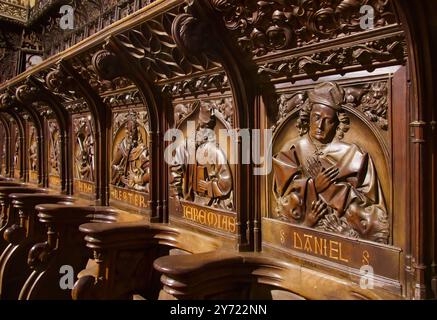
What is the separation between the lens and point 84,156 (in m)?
3.12

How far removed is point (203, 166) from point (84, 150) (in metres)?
1.50

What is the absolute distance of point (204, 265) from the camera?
59.6 inches

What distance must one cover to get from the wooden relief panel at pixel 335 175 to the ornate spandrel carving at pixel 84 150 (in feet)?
5.99

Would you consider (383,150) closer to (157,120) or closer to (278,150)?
(278,150)

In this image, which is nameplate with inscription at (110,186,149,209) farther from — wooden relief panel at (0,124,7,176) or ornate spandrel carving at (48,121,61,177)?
wooden relief panel at (0,124,7,176)

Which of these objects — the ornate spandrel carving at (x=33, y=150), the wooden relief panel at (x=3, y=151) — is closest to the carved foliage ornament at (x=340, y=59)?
the ornate spandrel carving at (x=33, y=150)

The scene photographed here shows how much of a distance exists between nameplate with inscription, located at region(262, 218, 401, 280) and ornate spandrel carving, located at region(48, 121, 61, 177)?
8.29 ft

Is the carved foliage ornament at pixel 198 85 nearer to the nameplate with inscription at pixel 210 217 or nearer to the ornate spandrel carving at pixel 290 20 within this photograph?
the ornate spandrel carving at pixel 290 20

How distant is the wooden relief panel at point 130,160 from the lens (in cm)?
247

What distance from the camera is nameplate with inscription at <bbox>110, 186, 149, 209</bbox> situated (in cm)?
249

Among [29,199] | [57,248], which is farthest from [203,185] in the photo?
[29,199]

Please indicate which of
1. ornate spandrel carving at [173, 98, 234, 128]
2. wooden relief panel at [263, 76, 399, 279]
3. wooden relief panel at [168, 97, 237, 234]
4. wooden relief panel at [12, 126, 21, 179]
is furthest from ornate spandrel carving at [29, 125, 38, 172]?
wooden relief panel at [263, 76, 399, 279]

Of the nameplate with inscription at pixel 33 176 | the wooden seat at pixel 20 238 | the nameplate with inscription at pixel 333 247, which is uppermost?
the nameplate with inscription at pixel 33 176
